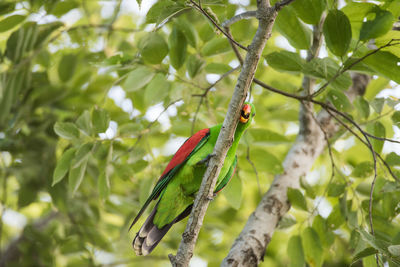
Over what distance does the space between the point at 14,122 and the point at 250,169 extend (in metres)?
2.38

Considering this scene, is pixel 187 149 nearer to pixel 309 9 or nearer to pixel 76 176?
pixel 76 176

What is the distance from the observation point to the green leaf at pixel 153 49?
2.78 m

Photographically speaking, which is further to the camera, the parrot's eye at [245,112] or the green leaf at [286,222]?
the green leaf at [286,222]

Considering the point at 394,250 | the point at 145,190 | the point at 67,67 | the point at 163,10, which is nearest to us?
the point at 394,250

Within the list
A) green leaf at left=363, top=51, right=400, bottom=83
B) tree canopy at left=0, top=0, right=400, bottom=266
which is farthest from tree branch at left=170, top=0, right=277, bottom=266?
green leaf at left=363, top=51, right=400, bottom=83

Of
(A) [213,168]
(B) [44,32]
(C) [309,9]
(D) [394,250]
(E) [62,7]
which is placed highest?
(E) [62,7]

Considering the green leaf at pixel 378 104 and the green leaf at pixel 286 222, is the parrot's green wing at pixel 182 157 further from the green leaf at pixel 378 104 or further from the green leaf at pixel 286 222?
the green leaf at pixel 378 104

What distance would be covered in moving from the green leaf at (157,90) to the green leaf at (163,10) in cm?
81

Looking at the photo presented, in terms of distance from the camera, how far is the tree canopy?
2377 mm

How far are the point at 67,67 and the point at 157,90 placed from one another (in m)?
1.53

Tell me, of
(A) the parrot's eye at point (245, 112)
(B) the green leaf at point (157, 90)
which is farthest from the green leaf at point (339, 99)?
A: (B) the green leaf at point (157, 90)

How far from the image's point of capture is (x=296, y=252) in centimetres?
295

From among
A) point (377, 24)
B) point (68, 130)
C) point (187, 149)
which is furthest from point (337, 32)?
point (68, 130)

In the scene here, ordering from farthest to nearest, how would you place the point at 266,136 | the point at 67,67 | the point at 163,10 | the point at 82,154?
1. the point at 67,67
2. the point at 266,136
3. the point at 82,154
4. the point at 163,10
